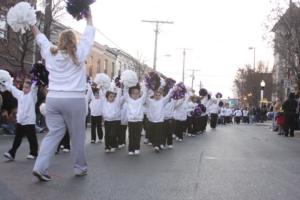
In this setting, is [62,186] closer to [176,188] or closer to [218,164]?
[176,188]

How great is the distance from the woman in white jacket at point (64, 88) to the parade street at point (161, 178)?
0.54 m

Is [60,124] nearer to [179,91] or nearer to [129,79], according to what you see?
[129,79]

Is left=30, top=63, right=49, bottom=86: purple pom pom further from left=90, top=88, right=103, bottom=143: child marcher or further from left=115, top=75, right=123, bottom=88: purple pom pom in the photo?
left=90, top=88, right=103, bottom=143: child marcher

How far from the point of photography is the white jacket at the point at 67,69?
802cm

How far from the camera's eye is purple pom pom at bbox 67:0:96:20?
8.07m

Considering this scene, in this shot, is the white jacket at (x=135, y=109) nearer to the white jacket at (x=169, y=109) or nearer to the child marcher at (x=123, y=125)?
the child marcher at (x=123, y=125)

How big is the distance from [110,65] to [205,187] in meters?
60.0

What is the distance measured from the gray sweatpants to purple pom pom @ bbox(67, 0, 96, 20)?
1.20 metres

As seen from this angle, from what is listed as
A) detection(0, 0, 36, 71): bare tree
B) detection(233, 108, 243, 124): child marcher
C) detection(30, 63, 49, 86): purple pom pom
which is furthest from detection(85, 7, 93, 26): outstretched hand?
detection(233, 108, 243, 124): child marcher

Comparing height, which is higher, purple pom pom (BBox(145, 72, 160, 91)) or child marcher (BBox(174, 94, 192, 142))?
purple pom pom (BBox(145, 72, 160, 91))

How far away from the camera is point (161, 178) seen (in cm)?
884

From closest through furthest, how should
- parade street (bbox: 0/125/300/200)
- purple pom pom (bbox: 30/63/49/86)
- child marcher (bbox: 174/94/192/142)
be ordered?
parade street (bbox: 0/125/300/200)
purple pom pom (bbox: 30/63/49/86)
child marcher (bbox: 174/94/192/142)

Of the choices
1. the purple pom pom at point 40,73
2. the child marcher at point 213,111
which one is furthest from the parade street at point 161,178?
the child marcher at point 213,111

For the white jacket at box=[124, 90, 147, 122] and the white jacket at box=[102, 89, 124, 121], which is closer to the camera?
the white jacket at box=[124, 90, 147, 122]
